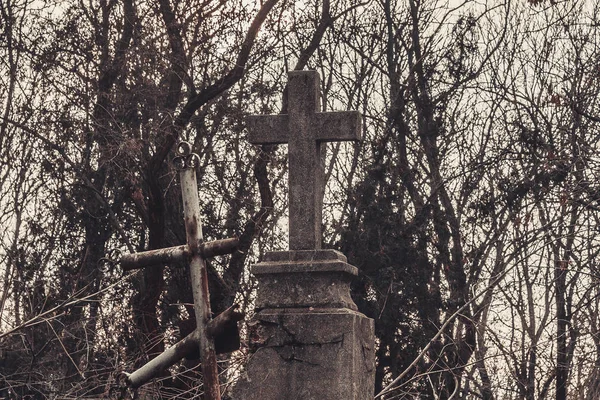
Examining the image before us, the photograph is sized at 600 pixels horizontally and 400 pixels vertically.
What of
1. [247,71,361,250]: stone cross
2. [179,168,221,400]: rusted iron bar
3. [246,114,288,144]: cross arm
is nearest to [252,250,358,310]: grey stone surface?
[247,71,361,250]: stone cross

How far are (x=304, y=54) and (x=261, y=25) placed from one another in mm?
1444

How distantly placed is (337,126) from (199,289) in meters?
2.06

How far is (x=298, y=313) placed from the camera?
16.6ft

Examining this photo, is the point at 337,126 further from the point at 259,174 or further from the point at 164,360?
the point at 259,174

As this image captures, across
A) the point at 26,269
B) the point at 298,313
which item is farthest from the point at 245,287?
the point at 298,313

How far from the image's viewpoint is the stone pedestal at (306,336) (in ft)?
16.3

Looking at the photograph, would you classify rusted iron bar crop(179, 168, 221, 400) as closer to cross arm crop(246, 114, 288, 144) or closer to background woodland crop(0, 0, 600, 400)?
cross arm crop(246, 114, 288, 144)

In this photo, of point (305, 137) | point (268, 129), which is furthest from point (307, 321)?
point (268, 129)

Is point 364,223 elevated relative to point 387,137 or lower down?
lower down

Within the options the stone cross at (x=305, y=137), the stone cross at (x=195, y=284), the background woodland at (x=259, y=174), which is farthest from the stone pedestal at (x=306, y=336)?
the background woodland at (x=259, y=174)

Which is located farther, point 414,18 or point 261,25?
point 414,18

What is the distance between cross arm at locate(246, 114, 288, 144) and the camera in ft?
18.5

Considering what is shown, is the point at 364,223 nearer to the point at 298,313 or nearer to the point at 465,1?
the point at 465,1

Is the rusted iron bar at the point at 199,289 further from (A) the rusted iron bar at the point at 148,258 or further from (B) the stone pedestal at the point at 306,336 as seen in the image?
(B) the stone pedestal at the point at 306,336
